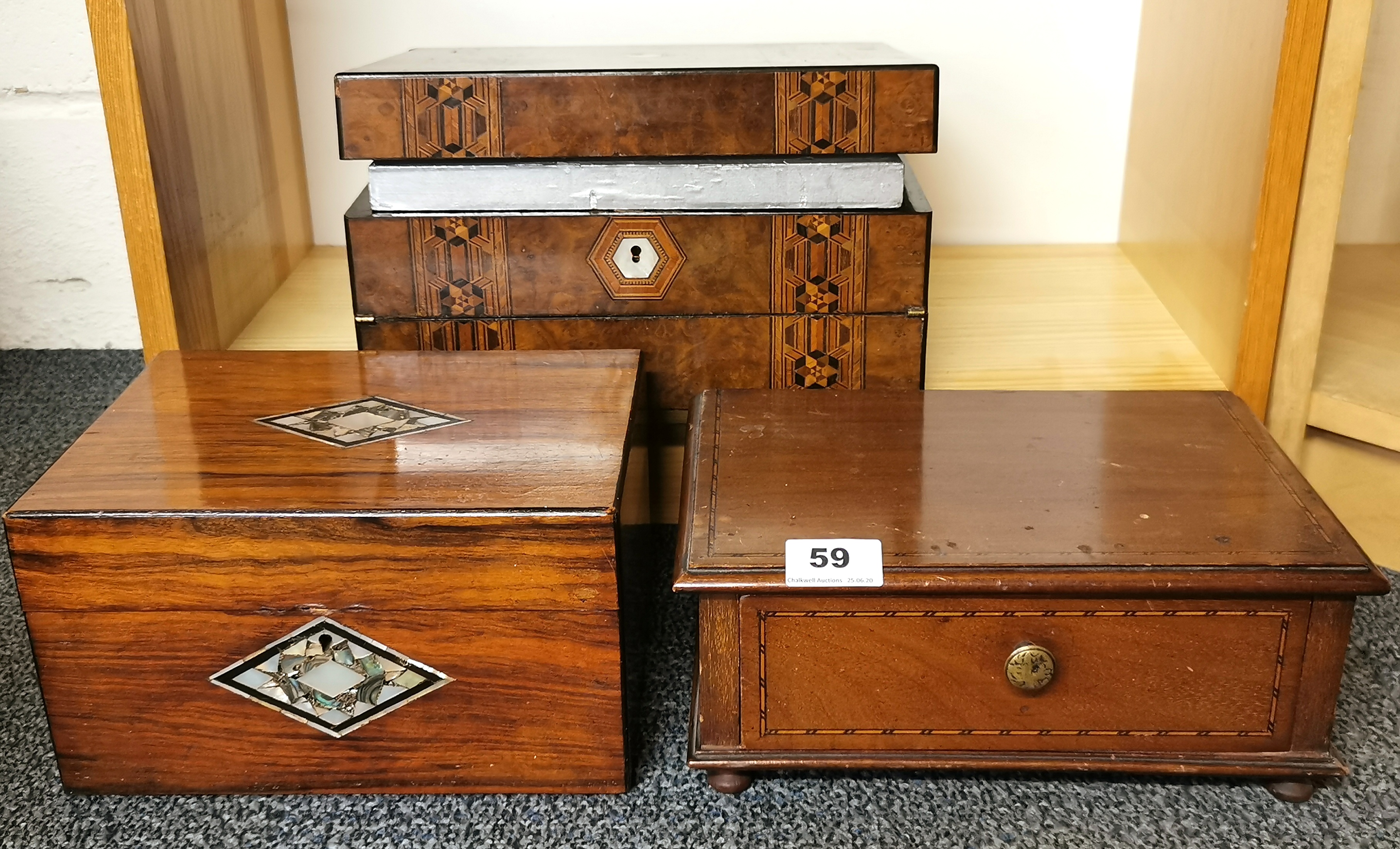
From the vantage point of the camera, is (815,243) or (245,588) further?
(815,243)

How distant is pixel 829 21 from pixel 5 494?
3.14ft

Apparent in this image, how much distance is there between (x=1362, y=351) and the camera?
1.16 metres

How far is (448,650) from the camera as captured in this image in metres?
0.83

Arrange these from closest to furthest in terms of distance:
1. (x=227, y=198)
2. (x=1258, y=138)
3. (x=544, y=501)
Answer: (x=544, y=501) < (x=1258, y=138) < (x=227, y=198)

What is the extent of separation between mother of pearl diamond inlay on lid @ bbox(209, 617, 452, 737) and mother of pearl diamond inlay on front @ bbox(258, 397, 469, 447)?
14cm

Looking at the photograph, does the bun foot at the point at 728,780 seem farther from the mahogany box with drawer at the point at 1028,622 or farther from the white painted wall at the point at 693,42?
the white painted wall at the point at 693,42

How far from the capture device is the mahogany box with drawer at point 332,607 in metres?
0.79

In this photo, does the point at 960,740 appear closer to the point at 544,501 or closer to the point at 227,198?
the point at 544,501

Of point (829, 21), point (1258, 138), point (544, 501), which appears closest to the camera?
point (544, 501)

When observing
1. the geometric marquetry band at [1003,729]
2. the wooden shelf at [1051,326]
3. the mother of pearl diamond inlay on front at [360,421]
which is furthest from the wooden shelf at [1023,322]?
the geometric marquetry band at [1003,729]

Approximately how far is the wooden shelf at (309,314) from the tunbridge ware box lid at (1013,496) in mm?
413

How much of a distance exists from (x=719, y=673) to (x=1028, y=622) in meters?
0.20

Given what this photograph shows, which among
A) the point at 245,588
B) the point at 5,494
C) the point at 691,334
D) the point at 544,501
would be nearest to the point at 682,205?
the point at 691,334

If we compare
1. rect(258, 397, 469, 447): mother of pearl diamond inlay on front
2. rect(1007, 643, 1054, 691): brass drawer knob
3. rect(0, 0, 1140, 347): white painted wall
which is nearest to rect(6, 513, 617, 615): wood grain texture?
rect(258, 397, 469, 447): mother of pearl diamond inlay on front
